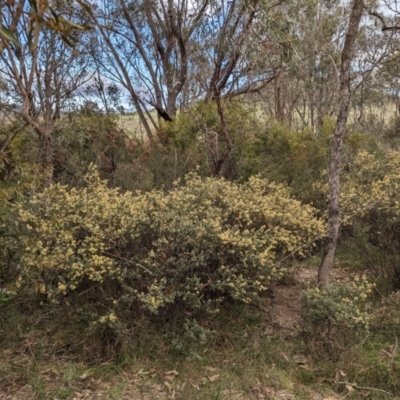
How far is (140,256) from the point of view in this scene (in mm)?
3564

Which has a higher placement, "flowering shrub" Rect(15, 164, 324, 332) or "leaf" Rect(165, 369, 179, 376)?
"flowering shrub" Rect(15, 164, 324, 332)

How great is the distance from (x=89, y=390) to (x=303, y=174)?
562 cm

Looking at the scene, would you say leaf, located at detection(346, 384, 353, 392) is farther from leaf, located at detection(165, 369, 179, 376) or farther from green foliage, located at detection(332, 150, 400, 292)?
green foliage, located at detection(332, 150, 400, 292)

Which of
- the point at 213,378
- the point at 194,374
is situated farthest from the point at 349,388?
the point at 194,374

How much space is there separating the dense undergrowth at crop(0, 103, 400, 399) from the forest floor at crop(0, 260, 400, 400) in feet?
0.03


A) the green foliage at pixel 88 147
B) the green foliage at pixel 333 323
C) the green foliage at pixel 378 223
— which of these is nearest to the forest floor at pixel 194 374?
the green foliage at pixel 333 323

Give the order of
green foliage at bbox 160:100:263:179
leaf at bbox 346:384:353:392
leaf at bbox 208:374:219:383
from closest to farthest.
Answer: leaf at bbox 346:384:353:392 → leaf at bbox 208:374:219:383 → green foliage at bbox 160:100:263:179

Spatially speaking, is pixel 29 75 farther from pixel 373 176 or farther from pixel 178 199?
pixel 373 176

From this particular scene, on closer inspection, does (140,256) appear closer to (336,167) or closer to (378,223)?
(336,167)

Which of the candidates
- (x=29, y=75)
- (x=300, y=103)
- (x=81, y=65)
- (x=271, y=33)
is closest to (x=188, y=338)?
(x=271, y=33)

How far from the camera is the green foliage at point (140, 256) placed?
3.34 meters

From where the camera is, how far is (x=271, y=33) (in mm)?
6039

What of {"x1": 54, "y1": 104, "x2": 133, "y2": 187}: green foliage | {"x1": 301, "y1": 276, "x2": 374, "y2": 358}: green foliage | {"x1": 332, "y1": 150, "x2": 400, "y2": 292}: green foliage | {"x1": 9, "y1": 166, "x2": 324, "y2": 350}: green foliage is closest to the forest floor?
{"x1": 301, "y1": 276, "x2": 374, "y2": 358}: green foliage

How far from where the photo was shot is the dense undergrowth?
9.92 feet
